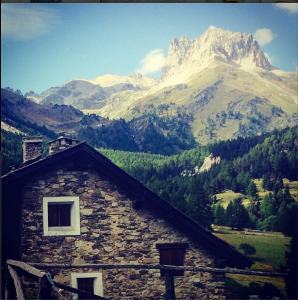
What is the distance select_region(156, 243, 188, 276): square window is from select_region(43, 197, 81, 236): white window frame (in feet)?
6.76

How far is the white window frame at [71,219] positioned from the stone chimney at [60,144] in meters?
1.28

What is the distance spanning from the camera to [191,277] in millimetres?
14062

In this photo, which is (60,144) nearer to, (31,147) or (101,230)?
(31,147)

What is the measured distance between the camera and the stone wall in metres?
13.8

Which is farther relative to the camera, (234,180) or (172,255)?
(234,180)

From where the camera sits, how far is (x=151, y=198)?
46.1 ft

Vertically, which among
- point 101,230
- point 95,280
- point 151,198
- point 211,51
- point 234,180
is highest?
point 211,51

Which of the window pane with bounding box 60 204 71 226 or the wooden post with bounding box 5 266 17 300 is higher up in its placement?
the window pane with bounding box 60 204 71 226

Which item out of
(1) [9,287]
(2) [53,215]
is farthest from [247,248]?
(1) [9,287]

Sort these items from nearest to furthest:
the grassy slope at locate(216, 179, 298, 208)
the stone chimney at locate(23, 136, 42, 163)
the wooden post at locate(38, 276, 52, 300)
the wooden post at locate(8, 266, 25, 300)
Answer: the wooden post at locate(38, 276, 52, 300) → the wooden post at locate(8, 266, 25, 300) → the stone chimney at locate(23, 136, 42, 163) → the grassy slope at locate(216, 179, 298, 208)

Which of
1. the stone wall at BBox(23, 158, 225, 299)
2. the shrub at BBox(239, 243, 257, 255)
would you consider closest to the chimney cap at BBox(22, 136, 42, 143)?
the stone wall at BBox(23, 158, 225, 299)

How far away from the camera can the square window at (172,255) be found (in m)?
14.0

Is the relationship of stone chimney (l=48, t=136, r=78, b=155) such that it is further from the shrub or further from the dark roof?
the shrub

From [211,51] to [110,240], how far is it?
234 inches
